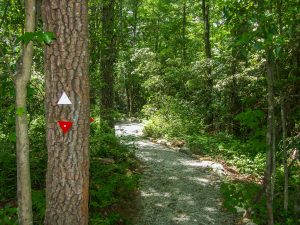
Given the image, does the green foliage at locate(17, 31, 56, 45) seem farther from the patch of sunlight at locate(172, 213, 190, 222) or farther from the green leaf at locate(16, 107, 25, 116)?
the patch of sunlight at locate(172, 213, 190, 222)

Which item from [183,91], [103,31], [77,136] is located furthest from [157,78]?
[77,136]

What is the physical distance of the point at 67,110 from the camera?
3404mm

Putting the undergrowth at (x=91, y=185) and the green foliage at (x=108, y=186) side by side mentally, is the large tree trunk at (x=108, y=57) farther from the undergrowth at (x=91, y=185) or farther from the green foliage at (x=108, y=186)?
the undergrowth at (x=91, y=185)

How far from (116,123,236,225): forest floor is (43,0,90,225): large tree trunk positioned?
251 cm

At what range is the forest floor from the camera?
234 inches

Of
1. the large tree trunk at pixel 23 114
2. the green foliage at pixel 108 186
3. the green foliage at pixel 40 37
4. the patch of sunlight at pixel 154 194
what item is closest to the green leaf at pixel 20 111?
the large tree trunk at pixel 23 114

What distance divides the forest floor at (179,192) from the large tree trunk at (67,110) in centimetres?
251

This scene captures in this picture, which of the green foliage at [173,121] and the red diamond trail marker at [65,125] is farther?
the green foliage at [173,121]

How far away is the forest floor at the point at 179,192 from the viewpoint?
234 inches

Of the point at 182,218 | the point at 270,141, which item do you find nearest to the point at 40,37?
the point at 270,141

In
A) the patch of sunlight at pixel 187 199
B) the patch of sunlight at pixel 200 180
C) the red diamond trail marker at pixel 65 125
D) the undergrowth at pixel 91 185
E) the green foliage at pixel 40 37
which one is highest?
the green foliage at pixel 40 37

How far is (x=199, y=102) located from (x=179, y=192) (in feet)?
26.4

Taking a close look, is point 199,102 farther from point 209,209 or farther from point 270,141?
point 270,141

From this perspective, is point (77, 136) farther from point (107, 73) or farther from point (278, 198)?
point (107, 73)
